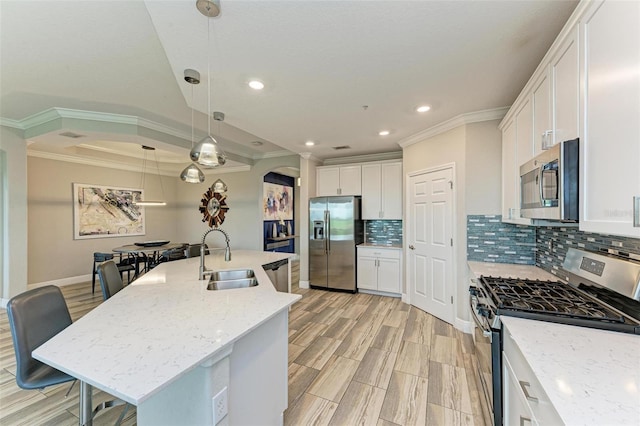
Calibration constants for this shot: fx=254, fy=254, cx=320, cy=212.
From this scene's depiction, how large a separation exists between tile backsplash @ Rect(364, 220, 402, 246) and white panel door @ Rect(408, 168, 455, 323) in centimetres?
79

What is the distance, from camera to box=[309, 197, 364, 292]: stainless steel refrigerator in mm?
4551

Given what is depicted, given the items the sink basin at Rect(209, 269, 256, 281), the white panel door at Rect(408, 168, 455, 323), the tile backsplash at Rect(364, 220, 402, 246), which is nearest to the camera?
the sink basin at Rect(209, 269, 256, 281)

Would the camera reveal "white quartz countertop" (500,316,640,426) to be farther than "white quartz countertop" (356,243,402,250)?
No

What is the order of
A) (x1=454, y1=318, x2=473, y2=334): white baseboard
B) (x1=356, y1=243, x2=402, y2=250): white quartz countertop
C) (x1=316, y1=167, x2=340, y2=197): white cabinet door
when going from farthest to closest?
1. (x1=316, y1=167, x2=340, y2=197): white cabinet door
2. (x1=356, y1=243, x2=402, y2=250): white quartz countertop
3. (x1=454, y1=318, x2=473, y2=334): white baseboard

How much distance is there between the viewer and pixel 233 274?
2.52 m

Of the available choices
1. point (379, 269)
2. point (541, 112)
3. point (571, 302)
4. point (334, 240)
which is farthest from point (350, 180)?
point (571, 302)

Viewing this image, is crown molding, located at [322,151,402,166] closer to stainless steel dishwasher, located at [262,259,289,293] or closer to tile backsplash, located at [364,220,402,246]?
tile backsplash, located at [364,220,402,246]

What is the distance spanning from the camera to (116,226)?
5891mm

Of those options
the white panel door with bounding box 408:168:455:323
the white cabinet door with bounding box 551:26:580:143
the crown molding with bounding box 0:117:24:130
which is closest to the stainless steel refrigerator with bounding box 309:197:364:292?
the white panel door with bounding box 408:168:455:323

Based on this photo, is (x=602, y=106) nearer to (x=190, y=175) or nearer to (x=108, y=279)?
(x=190, y=175)

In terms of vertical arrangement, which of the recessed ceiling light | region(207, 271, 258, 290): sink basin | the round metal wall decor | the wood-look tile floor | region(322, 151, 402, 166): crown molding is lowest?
the wood-look tile floor

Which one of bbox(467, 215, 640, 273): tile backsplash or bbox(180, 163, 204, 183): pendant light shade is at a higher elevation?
bbox(180, 163, 204, 183): pendant light shade

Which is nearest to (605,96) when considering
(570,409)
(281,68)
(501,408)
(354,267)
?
(570,409)

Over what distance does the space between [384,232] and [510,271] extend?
254cm
